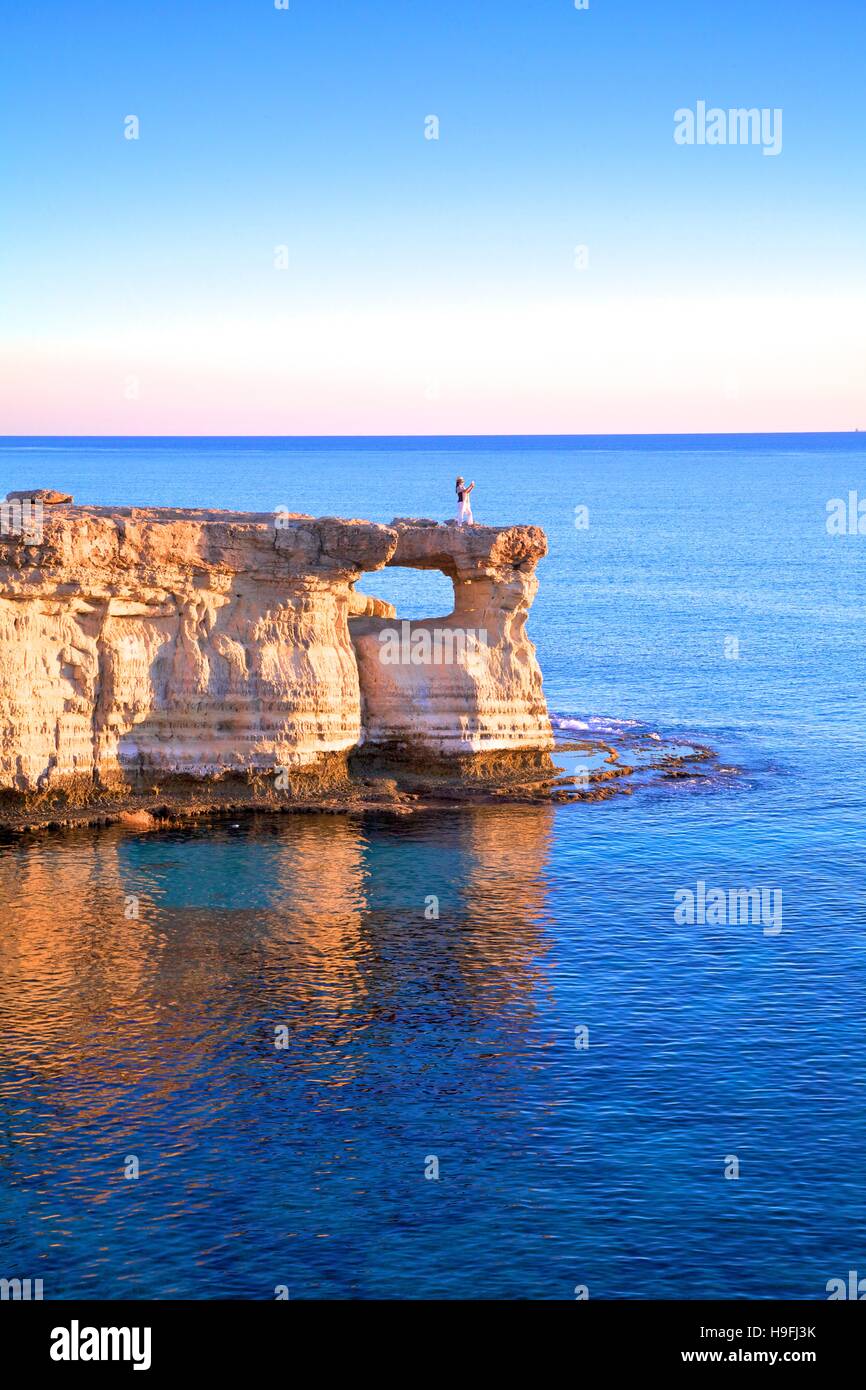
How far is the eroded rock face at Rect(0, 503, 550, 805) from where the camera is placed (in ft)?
164

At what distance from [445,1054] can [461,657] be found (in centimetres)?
2255

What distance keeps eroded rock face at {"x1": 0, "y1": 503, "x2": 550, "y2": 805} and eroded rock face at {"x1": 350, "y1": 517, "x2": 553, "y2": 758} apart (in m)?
0.07

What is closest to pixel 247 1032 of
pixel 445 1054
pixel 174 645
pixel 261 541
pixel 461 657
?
pixel 445 1054

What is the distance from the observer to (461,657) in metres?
55.4

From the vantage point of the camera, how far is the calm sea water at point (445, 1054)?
88.7ft

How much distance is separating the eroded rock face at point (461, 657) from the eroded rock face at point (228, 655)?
7 centimetres

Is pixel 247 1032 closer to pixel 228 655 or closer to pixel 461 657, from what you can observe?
pixel 228 655

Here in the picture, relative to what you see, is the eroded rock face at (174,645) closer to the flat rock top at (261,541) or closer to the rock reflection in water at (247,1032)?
the flat rock top at (261,541)

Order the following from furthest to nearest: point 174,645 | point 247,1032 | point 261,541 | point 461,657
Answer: point 461,657 < point 174,645 < point 261,541 < point 247,1032

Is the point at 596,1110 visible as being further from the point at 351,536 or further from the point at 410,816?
the point at 351,536

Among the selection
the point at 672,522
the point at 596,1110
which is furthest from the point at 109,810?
the point at 672,522

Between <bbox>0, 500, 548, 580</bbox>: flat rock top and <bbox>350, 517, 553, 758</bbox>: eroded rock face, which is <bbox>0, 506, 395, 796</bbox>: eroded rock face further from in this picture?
<bbox>350, 517, 553, 758</bbox>: eroded rock face

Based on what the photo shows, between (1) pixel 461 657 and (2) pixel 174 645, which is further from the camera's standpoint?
(1) pixel 461 657

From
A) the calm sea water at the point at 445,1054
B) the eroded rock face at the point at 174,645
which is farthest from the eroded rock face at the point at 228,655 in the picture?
the calm sea water at the point at 445,1054
